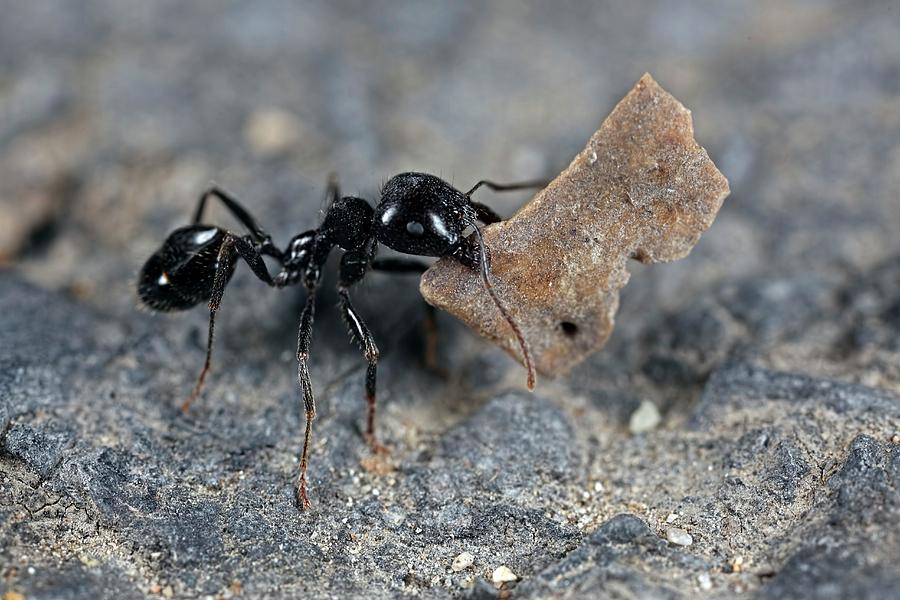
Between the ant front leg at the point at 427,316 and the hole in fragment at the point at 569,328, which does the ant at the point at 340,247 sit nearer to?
the ant front leg at the point at 427,316

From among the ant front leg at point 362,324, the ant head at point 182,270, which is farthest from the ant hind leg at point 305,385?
the ant head at point 182,270

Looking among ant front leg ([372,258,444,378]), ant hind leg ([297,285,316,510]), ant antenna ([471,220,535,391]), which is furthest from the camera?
ant front leg ([372,258,444,378])

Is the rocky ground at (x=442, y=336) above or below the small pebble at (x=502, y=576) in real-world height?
above

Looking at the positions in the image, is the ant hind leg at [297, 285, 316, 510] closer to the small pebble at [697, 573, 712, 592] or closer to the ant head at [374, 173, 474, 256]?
the ant head at [374, 173, 474, 256]

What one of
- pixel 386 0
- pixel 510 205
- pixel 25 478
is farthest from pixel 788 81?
pixel 25 478

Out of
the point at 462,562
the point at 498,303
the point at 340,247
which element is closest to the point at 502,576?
the point at 462,562

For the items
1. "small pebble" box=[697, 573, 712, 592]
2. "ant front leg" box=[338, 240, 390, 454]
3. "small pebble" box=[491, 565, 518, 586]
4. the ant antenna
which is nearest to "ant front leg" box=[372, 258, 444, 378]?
"ant front leg" box=[338, 240, 390, 454]
